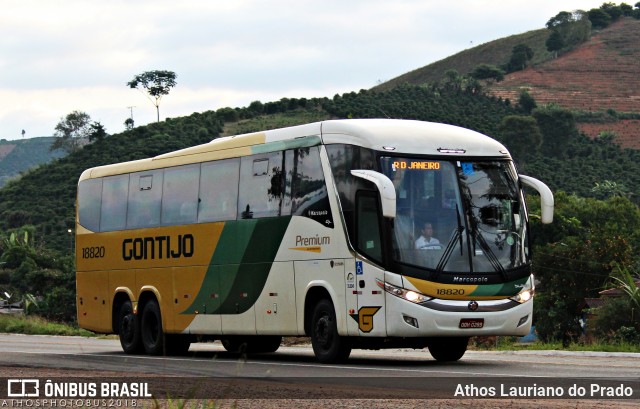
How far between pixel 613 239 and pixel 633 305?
50.9m

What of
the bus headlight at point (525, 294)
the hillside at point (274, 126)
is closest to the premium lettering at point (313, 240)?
the bus headlight at point (525, 294)

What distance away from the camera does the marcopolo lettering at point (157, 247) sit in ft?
76.1

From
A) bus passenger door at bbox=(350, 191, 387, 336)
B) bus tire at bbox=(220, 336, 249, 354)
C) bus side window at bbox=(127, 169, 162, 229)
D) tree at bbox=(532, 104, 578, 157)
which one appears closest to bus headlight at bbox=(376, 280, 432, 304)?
bus passenger door at bbox=(350, 191, 387, 336)

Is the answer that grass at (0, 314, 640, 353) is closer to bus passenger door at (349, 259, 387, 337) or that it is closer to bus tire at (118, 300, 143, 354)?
bus passenger door at (349, 259, 387, 337)

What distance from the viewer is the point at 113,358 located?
22.7 meters

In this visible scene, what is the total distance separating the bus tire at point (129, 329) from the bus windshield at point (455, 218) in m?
8.10

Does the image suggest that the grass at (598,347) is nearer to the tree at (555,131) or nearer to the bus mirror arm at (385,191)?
the bus mirror arm at (385,191)

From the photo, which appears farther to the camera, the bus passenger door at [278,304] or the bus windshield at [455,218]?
the bus passenger door at [278,304]

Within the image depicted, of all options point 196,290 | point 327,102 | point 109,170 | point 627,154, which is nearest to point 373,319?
point 196,290

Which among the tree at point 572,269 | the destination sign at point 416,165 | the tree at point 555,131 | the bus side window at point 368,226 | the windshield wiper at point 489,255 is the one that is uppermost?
Answer: the destination sign at point 416,165

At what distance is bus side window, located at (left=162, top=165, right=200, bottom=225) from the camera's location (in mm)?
23047

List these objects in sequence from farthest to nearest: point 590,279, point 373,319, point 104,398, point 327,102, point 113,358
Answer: point 327,102 < point 590,279 < point 113,358 < point 373,319 < point 104,398

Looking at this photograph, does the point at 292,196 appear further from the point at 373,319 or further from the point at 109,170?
the point at 109,170

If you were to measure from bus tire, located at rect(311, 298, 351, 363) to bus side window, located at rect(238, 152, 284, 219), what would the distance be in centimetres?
192
